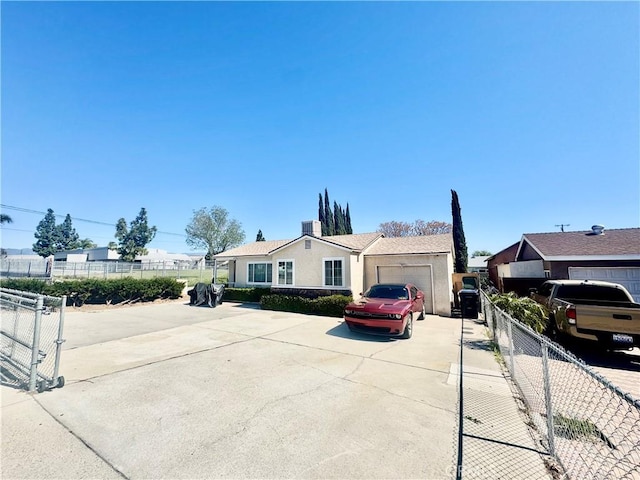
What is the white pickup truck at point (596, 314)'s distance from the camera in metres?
6.07

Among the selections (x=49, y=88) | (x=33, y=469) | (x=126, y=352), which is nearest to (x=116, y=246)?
(x=49, y=88)

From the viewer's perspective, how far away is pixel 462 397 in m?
4.48

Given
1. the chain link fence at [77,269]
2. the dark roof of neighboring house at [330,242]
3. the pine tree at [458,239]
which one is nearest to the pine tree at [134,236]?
the chain link fence at [77,269]

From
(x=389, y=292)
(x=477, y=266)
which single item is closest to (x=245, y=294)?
(x=389, y=292)

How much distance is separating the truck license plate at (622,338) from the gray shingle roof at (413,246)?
6.91m

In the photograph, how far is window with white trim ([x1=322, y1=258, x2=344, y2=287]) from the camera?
13.3m

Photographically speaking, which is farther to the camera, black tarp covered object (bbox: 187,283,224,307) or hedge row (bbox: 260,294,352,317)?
black tarp covered object (bbox: 187,283,224,307)

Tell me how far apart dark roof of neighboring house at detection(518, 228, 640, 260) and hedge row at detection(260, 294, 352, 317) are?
9.79 metres

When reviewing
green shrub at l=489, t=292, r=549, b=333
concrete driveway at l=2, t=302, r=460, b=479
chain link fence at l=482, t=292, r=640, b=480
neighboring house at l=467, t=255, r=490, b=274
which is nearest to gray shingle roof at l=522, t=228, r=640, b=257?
green shrub at l=489, t=292, r=549, b=333

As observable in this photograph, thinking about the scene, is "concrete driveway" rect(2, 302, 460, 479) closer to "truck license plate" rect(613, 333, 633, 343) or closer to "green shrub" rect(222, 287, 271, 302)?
"truck license plate" rect(613, 333, 633, 343)

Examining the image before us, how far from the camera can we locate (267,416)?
3803 millimetres

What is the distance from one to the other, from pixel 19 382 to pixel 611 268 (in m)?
Answer: 19.1

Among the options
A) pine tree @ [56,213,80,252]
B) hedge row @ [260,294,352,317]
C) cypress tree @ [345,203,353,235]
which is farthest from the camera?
pine tree @ [56,213,80,252]

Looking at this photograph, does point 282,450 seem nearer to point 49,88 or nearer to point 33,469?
point 33,469
